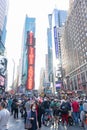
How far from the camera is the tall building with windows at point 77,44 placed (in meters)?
74.4

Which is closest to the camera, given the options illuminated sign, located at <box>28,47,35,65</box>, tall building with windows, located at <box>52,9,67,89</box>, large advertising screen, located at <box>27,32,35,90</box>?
large advertising screen, located at <box>27,32,35,90</box>

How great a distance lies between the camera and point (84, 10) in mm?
76562

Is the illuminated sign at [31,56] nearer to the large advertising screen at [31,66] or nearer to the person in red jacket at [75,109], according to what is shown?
the large advertising screen at [31,66]

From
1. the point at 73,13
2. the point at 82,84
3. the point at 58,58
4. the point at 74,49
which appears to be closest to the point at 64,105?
the point at 82,84

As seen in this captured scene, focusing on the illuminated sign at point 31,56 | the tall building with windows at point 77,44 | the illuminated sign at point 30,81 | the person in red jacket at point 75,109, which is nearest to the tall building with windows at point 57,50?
the tall building with windows at point 77,44

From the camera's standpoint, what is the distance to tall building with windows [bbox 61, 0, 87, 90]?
74.4m

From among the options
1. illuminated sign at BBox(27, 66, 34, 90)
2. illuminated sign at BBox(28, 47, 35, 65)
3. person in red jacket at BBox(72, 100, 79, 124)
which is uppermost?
illuminated sign at BBox(28, 47, 35, 65)

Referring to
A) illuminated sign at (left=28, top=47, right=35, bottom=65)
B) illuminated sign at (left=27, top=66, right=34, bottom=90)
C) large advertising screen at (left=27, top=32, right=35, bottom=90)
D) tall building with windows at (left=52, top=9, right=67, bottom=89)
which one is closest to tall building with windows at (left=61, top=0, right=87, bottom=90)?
tall building with windows at (left=52, top=9, right=67, bottom=89)

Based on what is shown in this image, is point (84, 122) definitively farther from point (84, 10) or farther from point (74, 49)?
point (74, 49)

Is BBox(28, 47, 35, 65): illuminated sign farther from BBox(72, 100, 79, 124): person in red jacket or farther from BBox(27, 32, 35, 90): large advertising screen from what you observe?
BBox(72, 100, 79, 124): person in red jacket

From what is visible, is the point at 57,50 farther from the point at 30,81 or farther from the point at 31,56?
the point at 30,81

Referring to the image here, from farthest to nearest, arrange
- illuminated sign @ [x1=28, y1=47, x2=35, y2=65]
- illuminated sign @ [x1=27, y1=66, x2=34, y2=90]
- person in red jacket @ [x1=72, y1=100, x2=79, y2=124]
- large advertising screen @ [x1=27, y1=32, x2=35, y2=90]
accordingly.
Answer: illuminated sign @ [x1=28, y1=47, x2=35, y2=65], large advertising screen @ [x1=27, y1=32, x2=35, y2=90], illuminated sign @ [x1=27, y1=66, x2=34, y2=90], person in red jacket @ [x1=72, y1=100, x2=79, y2=124]

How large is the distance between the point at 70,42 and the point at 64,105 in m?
86.5

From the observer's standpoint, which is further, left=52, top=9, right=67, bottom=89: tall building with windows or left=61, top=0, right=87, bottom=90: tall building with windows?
left=52, top=9, right=67, bottom=89: tall building with windows
